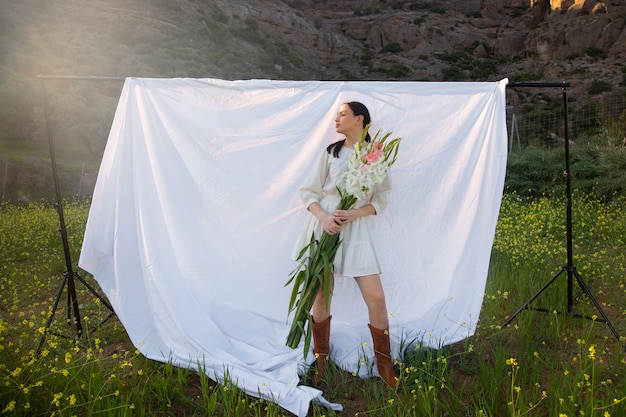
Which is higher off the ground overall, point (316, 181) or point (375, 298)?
point (316, 181)

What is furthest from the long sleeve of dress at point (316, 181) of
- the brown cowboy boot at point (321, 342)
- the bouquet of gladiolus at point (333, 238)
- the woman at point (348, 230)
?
the brown cowboy boot at point (321, 342)

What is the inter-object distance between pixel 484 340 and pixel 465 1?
51.4 m

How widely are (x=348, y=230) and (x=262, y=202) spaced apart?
82cm

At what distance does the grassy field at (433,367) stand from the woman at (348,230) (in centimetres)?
23

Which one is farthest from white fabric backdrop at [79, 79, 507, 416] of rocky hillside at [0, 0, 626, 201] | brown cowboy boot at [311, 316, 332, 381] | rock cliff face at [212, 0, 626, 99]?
rock cliff face at [212, 0, 626, 99]

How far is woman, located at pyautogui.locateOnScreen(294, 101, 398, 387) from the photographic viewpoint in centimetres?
272

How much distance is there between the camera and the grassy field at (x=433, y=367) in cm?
239

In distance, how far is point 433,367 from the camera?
9.37ft

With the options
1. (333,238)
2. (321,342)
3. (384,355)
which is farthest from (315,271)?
(384,355)

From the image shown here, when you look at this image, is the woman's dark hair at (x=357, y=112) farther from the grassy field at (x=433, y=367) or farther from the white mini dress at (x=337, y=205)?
the grassy field at (x=433, y=367)

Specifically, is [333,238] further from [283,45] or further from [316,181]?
[283,45]

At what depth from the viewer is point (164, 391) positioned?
2.59 m

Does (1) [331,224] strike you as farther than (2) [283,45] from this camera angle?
No

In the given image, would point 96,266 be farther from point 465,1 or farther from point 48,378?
point 465,1
